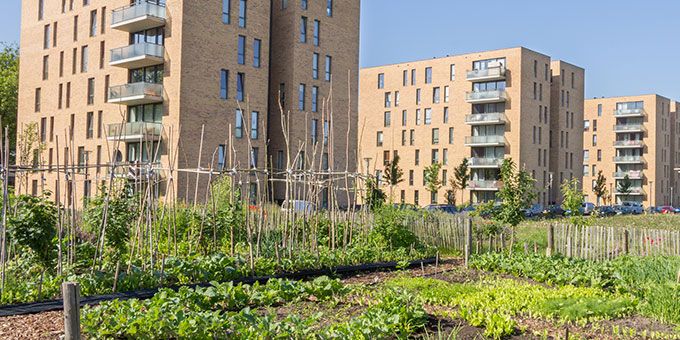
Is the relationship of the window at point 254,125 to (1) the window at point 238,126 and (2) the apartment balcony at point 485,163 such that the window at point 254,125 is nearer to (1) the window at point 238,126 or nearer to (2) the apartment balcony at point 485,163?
(1) the window at point 238,126

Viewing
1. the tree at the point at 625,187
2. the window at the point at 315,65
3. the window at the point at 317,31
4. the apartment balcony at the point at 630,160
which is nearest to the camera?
the window at the point at 315,65

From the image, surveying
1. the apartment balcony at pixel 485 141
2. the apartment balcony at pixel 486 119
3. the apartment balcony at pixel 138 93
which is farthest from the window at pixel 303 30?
the apartment balcony at pixel 485 141

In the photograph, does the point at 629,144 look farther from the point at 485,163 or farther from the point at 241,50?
the point at 241,50

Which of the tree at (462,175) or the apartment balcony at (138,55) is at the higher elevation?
the apartment balcony at (138,55)

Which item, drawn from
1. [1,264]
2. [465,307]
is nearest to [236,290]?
[465,307]

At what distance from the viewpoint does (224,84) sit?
37812mm

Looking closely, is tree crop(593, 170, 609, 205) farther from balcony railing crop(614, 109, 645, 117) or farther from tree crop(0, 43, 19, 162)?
tree crop(0, 43, 19, 162)

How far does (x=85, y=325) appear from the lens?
721 cm

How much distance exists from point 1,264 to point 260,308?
3.91m

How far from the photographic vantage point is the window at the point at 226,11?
37.5m

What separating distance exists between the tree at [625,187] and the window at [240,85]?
58566 millimetres

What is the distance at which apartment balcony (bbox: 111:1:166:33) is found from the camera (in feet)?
119

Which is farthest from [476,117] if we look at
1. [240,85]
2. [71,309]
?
[71,309]

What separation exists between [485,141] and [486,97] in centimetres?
381
